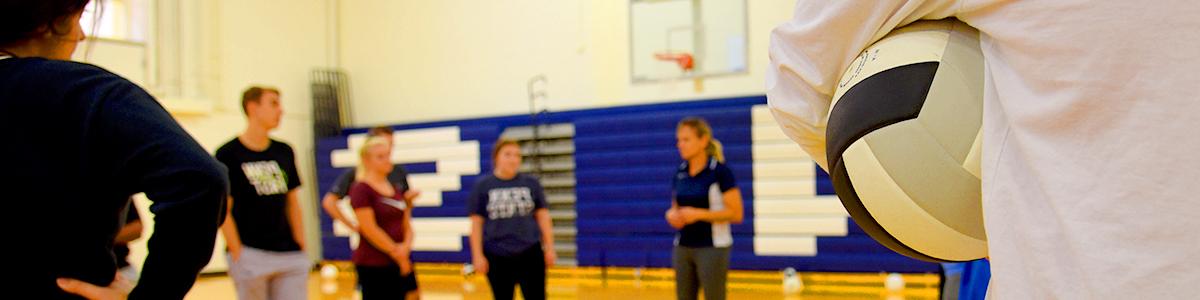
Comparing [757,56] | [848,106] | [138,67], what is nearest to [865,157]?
[848,106]

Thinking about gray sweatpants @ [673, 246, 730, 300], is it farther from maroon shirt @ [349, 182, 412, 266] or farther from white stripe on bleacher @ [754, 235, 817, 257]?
white stripe on bleacher @ [754, 235, 817, 257]

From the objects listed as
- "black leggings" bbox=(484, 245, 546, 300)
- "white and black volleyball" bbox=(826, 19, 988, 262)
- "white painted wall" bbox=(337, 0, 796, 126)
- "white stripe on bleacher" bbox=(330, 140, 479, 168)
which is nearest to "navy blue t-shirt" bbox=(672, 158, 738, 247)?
"black leggings" bbox=(484, 245, 546, 300)

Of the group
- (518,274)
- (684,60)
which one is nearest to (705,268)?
(518,274)

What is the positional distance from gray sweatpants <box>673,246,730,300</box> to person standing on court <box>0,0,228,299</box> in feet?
13.6

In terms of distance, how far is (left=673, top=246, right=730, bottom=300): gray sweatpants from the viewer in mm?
5367

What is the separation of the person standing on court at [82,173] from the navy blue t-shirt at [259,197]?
340 cm

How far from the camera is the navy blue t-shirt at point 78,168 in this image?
1378 mm

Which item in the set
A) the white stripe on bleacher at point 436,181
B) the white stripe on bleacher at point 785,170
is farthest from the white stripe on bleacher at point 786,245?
the white stripe on bleacher at point 436,181

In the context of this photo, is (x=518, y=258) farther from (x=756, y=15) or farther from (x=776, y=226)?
(x=756, y=15)

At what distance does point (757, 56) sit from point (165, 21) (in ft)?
24.1

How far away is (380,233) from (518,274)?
89 cm

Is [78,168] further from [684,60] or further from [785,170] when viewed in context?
[684,60]

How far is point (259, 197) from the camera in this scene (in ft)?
15.8

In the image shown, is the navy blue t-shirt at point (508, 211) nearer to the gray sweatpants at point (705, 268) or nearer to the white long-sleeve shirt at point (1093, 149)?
the gray sweatpants at point (705, 268)
